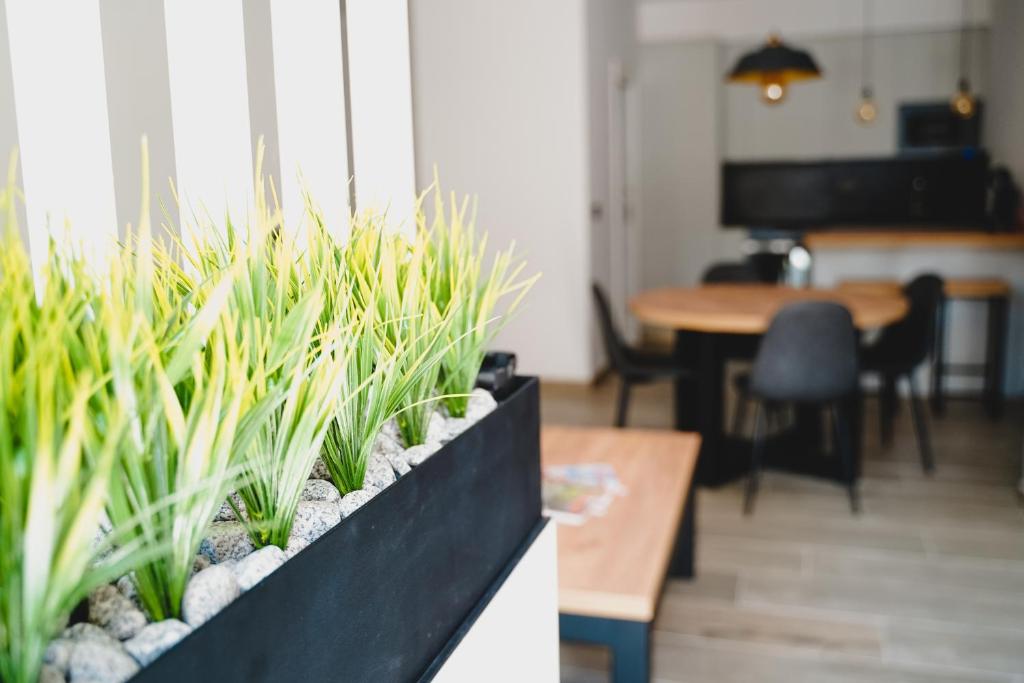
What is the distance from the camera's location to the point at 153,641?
0.55 metres

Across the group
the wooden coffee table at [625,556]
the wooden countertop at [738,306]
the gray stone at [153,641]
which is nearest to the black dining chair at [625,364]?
the wooden countertop at [738,306]

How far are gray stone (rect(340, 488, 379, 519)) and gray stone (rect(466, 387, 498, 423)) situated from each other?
0.79ft

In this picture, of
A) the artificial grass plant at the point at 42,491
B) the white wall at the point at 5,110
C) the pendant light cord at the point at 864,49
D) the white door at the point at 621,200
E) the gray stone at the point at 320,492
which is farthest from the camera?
the pendant light cord at the point at 864,49

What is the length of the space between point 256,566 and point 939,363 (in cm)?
534

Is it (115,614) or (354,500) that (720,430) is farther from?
(115,614)

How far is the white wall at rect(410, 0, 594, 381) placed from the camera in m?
5.68

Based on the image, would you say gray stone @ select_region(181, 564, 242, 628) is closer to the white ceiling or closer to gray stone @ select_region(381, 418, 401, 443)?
gray stone @ select_region(381, 418, 401, 443)

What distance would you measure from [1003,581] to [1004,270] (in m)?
3.05

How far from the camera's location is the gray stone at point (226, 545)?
0.69 m

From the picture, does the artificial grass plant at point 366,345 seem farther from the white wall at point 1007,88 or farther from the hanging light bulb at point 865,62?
the hanging light bulb at point 865,62

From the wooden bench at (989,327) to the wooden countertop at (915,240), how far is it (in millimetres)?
222

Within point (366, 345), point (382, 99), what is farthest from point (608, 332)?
point (366, 345)

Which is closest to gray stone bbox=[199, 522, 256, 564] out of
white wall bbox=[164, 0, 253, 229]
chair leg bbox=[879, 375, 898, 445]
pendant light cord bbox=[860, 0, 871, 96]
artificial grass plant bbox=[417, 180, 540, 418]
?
artificial grass plant bbox=[417, 180, 540, 418]

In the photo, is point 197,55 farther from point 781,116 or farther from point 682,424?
point 781,116
